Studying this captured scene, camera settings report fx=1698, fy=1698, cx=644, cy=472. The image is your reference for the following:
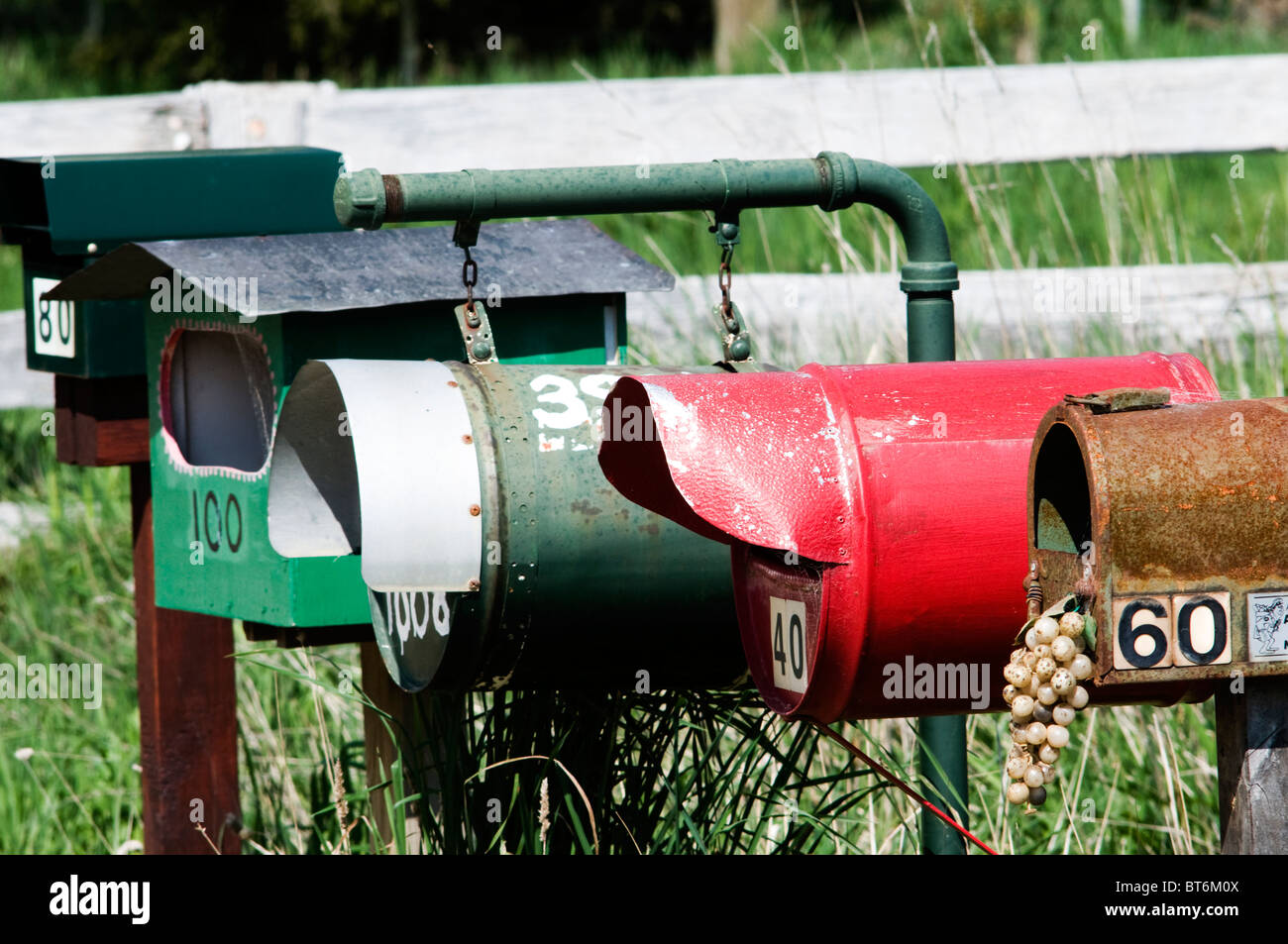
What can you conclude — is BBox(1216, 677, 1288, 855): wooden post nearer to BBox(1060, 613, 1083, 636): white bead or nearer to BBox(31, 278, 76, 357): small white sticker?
BBox(1060, 613, 1083, 636): white bead

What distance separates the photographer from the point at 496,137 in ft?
14.4

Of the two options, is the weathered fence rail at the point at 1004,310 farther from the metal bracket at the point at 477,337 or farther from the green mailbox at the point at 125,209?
the metal bracket at the point at 477,337

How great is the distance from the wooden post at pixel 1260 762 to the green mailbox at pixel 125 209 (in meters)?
1.91

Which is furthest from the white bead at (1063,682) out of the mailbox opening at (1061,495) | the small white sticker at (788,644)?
the small white sticker at (788,644)

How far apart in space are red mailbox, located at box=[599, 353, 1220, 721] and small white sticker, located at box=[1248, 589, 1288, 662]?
154mm

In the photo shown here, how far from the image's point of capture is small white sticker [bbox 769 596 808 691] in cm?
169

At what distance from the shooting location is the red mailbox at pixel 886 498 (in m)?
1.58

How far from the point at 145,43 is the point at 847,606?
53.6 ft

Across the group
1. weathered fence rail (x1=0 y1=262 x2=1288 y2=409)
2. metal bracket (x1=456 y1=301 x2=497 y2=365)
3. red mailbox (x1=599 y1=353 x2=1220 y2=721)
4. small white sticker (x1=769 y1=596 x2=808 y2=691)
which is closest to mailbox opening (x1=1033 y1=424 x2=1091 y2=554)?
red mailbox (x1=599 y1=353 x2=1220 y2=721)

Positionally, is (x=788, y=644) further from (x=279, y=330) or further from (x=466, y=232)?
(x=279, y=330)

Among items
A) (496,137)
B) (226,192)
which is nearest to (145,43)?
(496,137)

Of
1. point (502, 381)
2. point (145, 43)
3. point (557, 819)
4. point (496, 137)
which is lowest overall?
point (557, 819)
